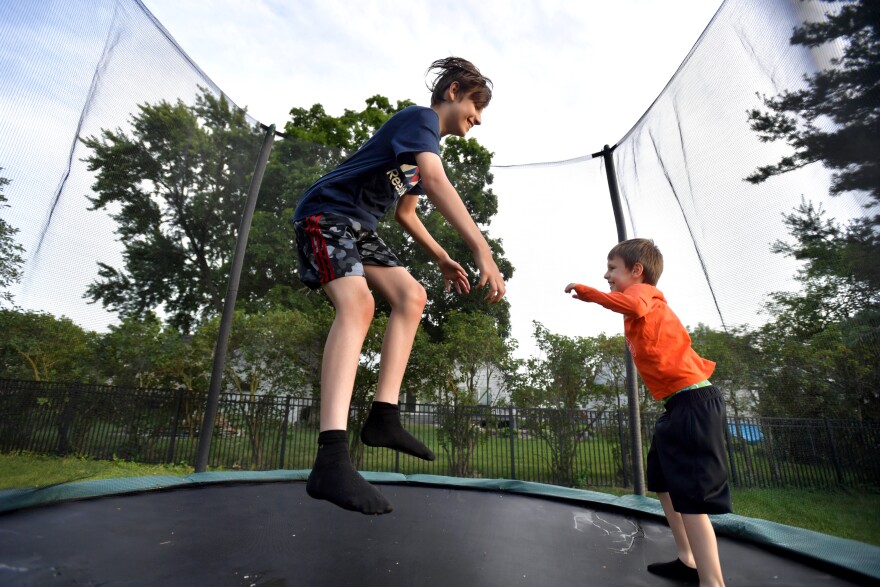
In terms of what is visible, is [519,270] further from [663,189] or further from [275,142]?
[275,142]

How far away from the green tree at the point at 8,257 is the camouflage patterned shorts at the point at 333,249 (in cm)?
99

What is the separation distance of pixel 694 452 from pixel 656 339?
26cm

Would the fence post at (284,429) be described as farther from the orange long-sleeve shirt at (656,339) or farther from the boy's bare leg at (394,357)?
the orange long-sleeve shirt at (656,339)

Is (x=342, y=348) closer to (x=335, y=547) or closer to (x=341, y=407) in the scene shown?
(x=341, y=407)

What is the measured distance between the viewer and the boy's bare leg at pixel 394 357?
0.97m

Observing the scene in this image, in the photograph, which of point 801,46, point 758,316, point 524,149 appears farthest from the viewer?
point 524,149

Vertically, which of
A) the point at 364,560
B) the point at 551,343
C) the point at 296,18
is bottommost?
the point at 364,560

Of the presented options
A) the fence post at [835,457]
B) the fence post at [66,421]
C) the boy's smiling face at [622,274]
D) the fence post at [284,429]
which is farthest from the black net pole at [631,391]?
the fence post at [284,429]

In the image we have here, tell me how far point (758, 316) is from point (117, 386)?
2544 mm

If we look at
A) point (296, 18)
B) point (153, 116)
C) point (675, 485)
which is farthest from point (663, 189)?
point (296, 18)

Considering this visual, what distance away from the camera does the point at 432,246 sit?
3.97 feet

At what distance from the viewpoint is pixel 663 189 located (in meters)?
2.19

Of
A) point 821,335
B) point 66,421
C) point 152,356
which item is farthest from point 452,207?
point 152,356

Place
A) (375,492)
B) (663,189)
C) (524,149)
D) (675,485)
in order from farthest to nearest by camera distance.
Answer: (524,149)
(663,189)
(675,485)
(375,492)
